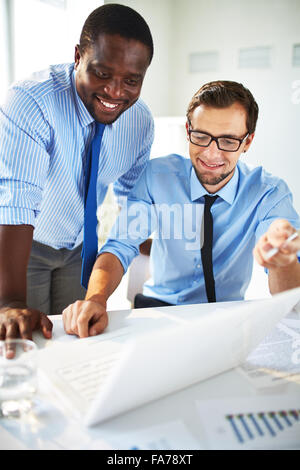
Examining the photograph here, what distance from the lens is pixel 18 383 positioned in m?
0.76

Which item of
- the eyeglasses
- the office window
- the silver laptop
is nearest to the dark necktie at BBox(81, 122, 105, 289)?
the eyeglasses

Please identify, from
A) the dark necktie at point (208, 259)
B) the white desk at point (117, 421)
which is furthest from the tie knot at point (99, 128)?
the white desk at point (117, 421)

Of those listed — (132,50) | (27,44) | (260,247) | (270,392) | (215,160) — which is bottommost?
(270,392)

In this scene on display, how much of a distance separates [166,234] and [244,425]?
966 millimetres

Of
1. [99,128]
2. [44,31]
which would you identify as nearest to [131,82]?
[99,128]

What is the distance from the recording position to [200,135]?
1471 mm

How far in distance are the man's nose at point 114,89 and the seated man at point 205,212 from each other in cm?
31

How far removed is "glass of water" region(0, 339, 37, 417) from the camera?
732 mm

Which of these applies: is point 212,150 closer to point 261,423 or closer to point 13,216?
point 13,216

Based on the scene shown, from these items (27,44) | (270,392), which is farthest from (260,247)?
(27,44)

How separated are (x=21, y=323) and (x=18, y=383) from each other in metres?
0.24

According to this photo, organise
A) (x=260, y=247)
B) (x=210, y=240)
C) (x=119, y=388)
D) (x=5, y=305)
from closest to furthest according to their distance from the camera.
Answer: (x=119, y=388)
(x=260, y=247)
(x=5, y=305)
(x=210, y=240)

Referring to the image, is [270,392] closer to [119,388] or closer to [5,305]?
[119,388]

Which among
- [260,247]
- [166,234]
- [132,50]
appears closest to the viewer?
[260,247]
